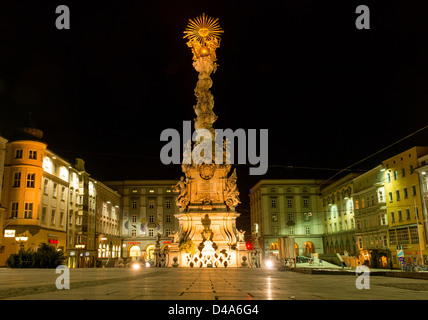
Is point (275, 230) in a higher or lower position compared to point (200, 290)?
higher

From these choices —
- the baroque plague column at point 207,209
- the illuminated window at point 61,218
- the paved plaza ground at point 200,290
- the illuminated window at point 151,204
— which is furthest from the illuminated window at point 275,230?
the paved plaza ground at point 200,290

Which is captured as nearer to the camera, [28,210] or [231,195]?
[231,195]

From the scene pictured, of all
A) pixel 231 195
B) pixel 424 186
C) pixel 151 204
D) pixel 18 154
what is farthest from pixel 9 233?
pixel 151 204

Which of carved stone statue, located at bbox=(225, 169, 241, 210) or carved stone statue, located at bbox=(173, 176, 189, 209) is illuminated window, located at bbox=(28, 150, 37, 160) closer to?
carved stone statue, located at bbox=(173, 176, 189, 209)

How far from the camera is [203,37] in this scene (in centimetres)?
5100

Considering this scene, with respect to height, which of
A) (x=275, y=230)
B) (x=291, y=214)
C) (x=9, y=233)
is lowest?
(x=9, y=233)

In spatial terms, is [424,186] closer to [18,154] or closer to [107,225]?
[18,154]

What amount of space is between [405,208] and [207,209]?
97.2ft

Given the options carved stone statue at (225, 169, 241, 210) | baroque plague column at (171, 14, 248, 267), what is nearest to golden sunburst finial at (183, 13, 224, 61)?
baroque plague column at (171, 14, 248, 267)

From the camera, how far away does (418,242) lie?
51.7m

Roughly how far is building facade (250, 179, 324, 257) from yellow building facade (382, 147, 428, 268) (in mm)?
37452

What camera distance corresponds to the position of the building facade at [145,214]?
93.8 metres

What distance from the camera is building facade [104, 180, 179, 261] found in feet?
308

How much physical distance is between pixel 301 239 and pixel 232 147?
57374mm
